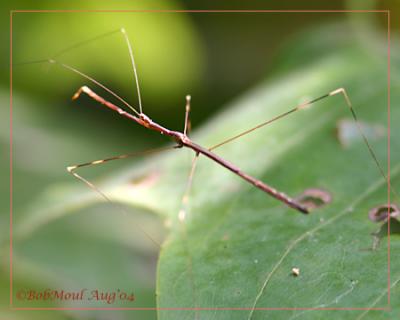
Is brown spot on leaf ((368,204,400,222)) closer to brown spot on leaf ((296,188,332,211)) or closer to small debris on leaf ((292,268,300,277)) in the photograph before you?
brown spot on leaf ((296,188,332,211))

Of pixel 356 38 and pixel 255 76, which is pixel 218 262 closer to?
pixel 356 38

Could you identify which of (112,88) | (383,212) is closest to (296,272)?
(383,212)

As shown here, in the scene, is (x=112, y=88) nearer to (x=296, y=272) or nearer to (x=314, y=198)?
(x=314, y=198)

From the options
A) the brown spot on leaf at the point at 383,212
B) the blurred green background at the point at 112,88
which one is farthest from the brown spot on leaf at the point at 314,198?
the blurred green background at the point at 112,88

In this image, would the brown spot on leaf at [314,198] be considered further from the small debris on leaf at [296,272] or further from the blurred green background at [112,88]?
the blurred green background at [112,88]

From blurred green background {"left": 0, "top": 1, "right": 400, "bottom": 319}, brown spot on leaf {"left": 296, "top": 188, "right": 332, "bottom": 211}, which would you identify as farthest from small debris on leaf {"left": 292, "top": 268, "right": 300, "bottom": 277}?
blurred green background {"left": 0, "top": 1, "right": 400, "bottom": 319}
